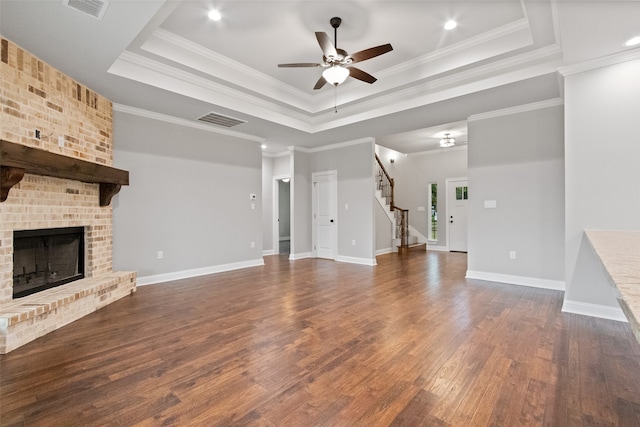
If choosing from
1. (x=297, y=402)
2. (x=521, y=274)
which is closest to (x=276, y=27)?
(x=297, y=402)

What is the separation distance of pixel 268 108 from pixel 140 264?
3.26 m

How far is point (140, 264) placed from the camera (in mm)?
4660

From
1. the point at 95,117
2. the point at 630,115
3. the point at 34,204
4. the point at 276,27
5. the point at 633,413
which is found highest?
the point at 276,27

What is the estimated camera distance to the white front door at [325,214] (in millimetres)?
7180

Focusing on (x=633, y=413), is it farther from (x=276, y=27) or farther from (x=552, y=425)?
(x=276, y=27)

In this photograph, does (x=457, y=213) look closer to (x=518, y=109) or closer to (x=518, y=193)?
(x=518, y=193)

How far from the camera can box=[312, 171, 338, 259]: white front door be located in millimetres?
7180

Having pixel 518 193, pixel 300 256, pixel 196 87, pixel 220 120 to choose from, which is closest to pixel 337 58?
pixel 196 87

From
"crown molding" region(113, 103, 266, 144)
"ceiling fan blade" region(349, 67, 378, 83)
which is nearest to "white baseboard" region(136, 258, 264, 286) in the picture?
"crown molding" region(113, 103, 266, 144)

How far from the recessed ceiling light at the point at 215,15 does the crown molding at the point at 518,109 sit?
13.5 ft

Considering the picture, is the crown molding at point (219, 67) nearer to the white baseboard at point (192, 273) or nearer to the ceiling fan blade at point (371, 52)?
the ceiling fan blade at point (371, 52)

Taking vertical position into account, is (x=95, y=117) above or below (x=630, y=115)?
above

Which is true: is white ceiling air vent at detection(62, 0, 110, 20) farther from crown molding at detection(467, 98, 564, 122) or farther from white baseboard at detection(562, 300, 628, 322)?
white baseboard at detection(562, 300, 628, 322)

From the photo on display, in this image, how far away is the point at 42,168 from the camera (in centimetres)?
290
